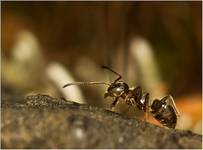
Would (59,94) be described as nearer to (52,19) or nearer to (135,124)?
(52,19)

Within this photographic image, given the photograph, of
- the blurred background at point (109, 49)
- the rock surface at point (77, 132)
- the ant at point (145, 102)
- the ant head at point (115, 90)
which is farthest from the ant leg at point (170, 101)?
the blurred background at point (109, 49)

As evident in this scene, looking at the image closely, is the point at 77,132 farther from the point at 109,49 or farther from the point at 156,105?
the point at 109,49

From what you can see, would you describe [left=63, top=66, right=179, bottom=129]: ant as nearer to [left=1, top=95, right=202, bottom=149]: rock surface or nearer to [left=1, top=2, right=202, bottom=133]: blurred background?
[left=1, top=95, right=202, bottom=149]: rock surface

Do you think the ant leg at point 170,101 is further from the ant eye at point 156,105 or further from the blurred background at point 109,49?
the blurred background at point 109,49

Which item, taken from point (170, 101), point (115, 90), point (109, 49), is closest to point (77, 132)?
point (115, 90)

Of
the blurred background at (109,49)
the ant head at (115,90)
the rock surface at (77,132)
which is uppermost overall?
the blurred background at (109,49)
